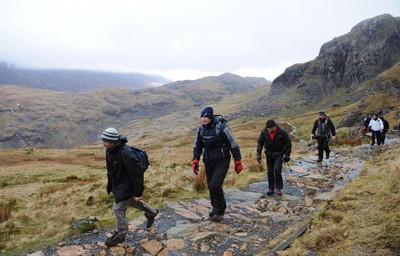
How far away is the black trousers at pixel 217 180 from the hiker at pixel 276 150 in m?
2.81

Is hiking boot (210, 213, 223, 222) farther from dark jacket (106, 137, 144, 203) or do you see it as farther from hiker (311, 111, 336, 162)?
hiker (311, 111, 336, 162)

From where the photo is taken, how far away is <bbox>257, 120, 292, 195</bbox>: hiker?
10.7 metres

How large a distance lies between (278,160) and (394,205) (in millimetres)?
4490

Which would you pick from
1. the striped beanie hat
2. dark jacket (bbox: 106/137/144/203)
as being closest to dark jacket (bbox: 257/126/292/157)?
dark jacket (bbox: 106/137/144/203)

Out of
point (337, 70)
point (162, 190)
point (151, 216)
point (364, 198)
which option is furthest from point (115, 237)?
point (337, 70)

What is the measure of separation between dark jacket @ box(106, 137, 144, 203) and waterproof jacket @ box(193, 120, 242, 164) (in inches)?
74.3

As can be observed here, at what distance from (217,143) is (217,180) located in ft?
2.88

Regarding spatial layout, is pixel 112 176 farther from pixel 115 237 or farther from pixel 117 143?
pixel 115 237

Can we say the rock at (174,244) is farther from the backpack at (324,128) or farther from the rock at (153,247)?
the backpack at (324,128)

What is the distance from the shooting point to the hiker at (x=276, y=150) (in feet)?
35.1

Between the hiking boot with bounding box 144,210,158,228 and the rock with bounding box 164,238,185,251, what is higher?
the hiking boot with bounding box 144,210,158,228

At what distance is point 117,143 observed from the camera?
7.00 meters

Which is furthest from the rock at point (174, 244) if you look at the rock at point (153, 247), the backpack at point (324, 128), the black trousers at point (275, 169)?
the backpack at point (324, 128)

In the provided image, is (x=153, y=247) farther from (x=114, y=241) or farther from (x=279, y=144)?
(x=279, y=144)
